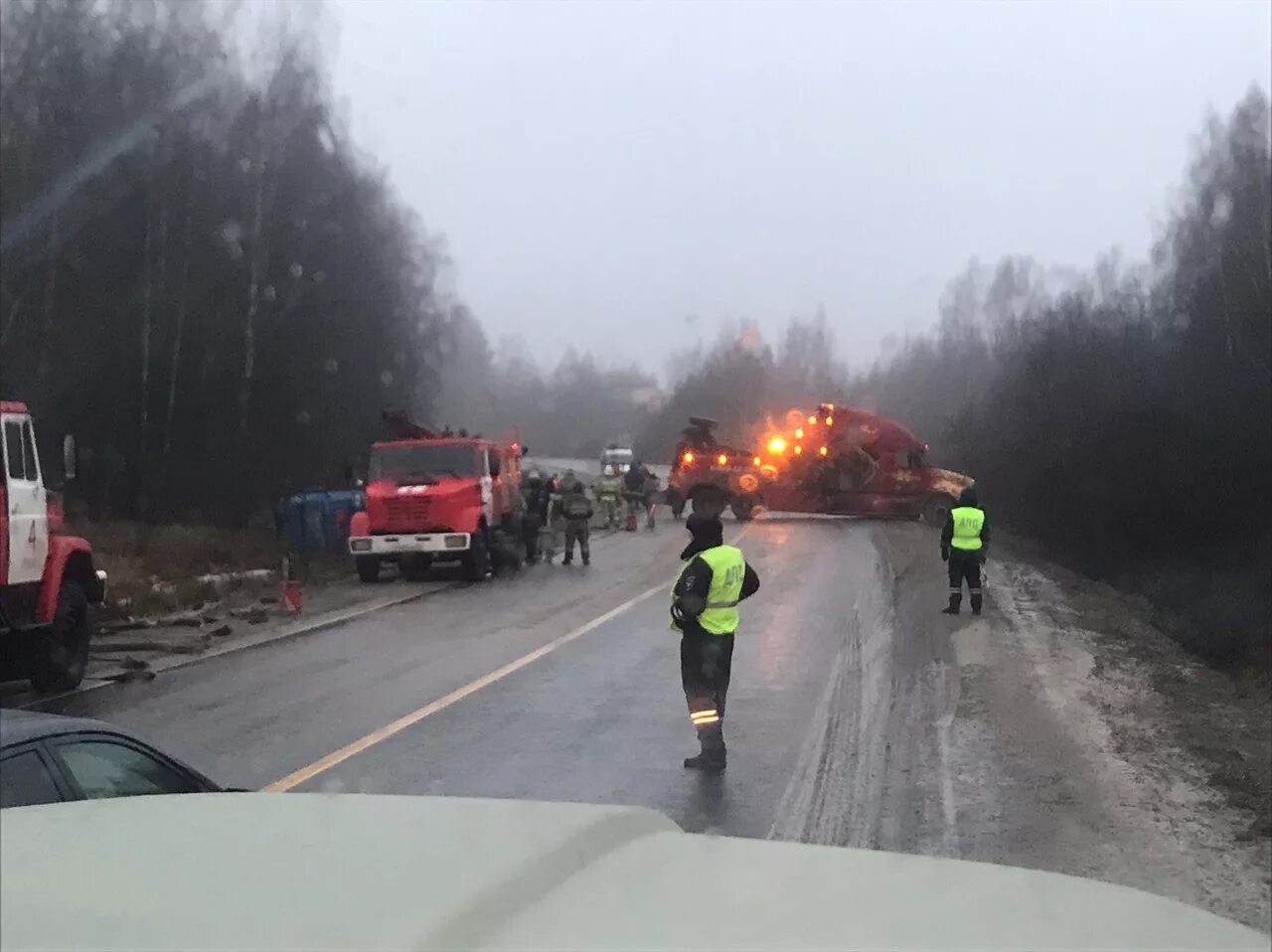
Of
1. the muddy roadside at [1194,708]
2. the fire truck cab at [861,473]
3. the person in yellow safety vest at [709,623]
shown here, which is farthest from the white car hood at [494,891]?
the fire truck cab at [861,473]

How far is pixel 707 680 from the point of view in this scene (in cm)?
885

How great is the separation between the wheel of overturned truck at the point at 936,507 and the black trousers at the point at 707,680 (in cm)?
2746

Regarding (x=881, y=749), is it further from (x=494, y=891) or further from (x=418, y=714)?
(x=494, y=891)

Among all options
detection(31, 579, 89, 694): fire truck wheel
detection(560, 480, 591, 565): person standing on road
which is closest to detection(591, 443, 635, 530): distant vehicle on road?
detection(560, 480, 591, 565): person standing on road

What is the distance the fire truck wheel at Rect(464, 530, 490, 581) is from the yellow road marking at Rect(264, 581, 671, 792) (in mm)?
6137

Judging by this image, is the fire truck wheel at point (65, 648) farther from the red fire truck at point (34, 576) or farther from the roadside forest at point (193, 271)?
the roadside forest at point (193, 271)

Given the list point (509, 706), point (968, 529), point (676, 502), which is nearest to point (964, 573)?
point (968, 529)

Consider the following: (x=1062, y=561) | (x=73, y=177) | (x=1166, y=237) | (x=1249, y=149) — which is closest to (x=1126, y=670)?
(x=1062, y=561)

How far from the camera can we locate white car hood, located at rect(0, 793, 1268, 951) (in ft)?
7.61

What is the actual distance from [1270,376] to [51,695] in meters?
30.5

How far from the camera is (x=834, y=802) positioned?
787 centimetres

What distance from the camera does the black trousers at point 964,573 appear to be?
17.2m

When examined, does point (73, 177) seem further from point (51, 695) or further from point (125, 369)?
point (51, 695)

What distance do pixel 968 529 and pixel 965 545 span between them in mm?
213
